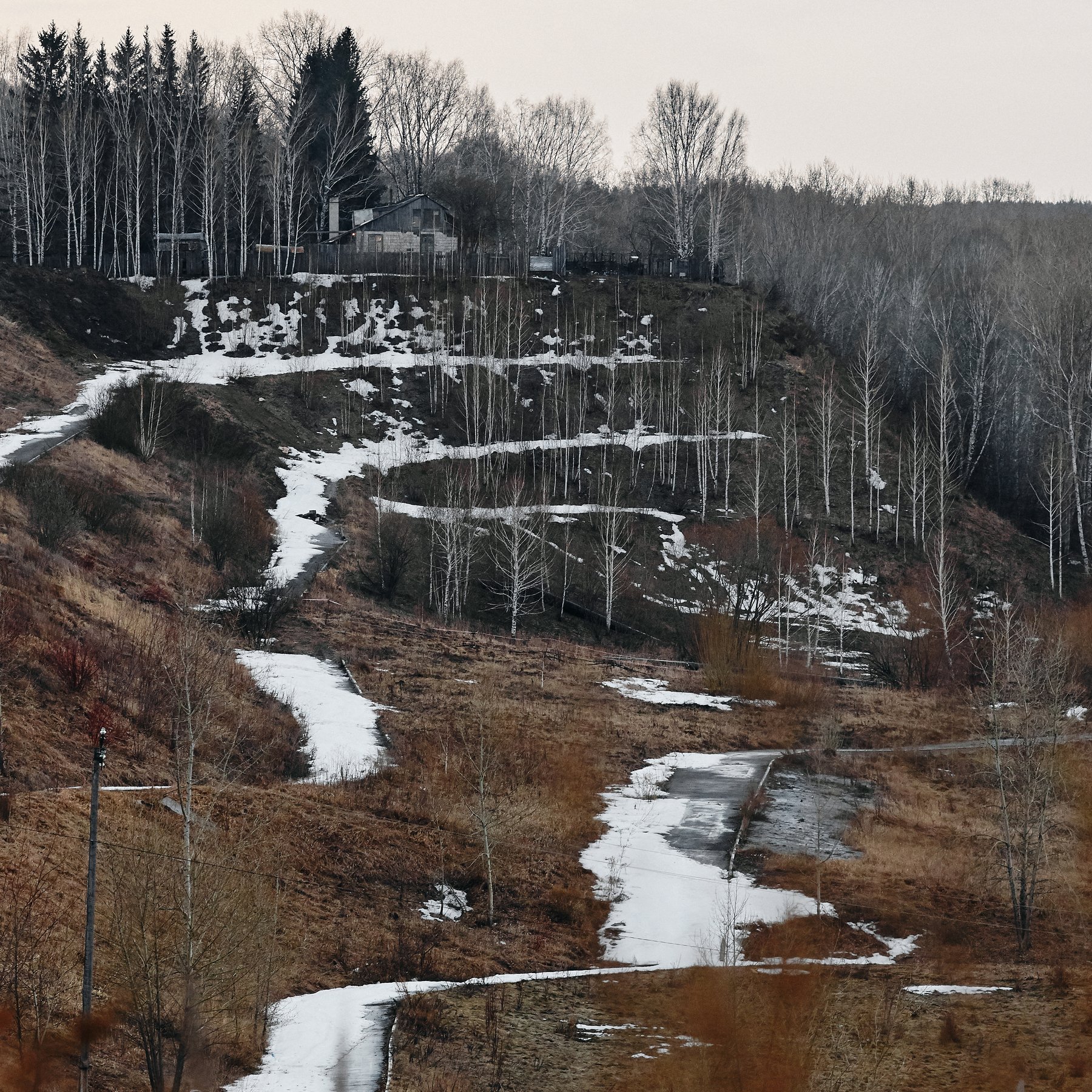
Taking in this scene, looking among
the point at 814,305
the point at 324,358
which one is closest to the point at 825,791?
the point at 324,358

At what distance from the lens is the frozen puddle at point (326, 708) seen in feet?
91.7

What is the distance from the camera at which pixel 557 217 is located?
91000mm

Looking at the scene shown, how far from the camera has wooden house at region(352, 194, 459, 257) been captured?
3194 inches

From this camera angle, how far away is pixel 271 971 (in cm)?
1667

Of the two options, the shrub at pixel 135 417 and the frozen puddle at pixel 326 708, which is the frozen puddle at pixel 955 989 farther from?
the shrub at pixel 135 417

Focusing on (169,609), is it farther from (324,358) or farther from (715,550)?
(324,358)

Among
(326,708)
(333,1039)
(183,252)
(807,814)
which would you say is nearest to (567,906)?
(333,1039)

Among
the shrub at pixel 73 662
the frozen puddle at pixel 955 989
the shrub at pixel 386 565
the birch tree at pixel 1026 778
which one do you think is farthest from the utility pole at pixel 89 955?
the shrub at pixel 386 565

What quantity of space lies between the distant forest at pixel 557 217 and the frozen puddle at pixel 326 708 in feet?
119

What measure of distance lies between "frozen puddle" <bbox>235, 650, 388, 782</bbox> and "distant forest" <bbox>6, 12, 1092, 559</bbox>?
36.3m

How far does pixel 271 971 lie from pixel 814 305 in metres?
70.8

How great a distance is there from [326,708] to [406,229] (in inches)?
2169

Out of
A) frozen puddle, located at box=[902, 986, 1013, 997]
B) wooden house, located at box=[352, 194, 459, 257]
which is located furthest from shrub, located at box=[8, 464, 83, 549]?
wooden house, located at box=[352, 194, 459, 257]

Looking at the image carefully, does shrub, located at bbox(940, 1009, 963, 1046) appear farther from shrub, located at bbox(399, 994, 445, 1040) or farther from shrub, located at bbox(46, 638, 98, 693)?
shrub, located at bbox(46, 638, 98, 693)
